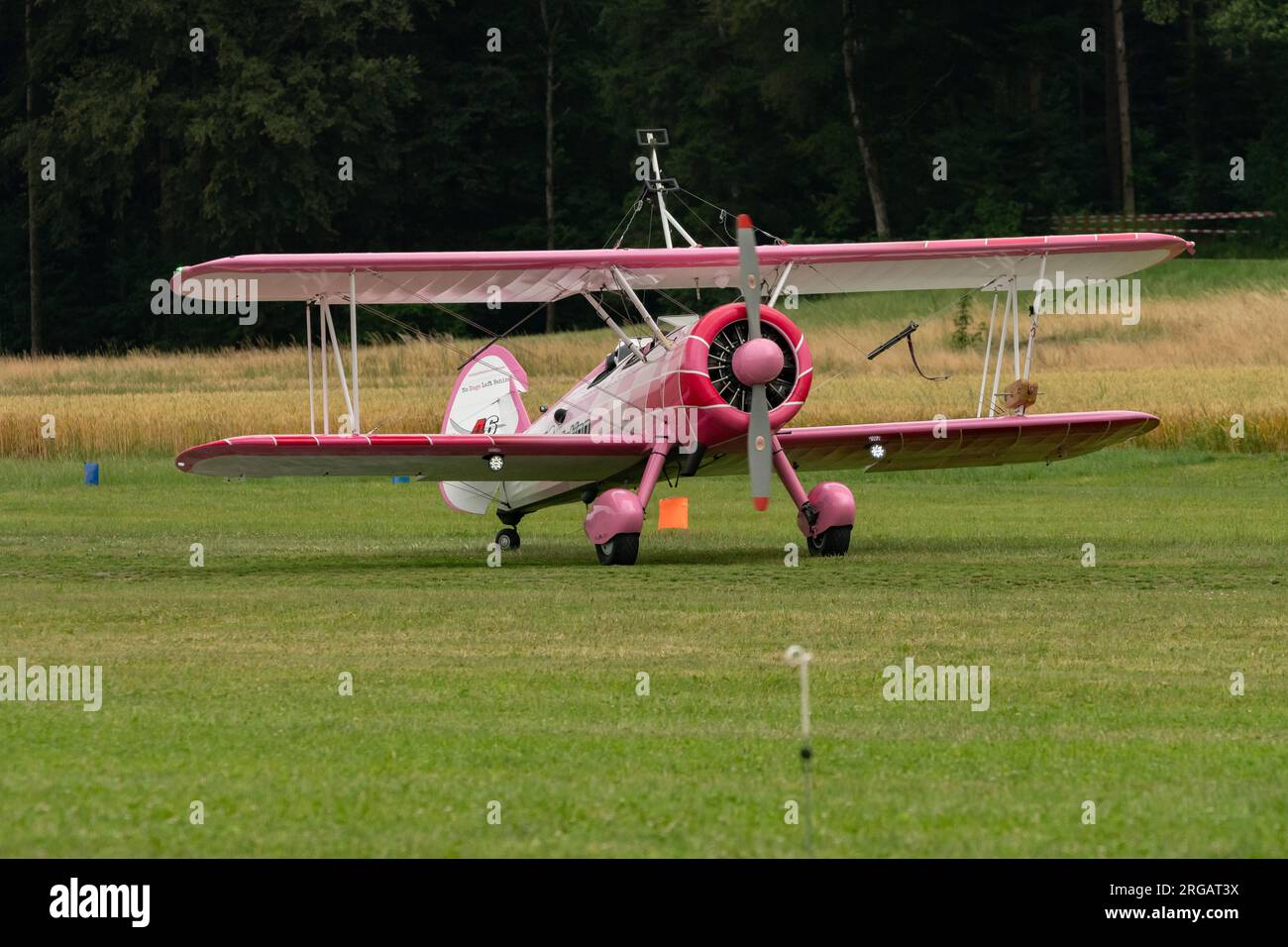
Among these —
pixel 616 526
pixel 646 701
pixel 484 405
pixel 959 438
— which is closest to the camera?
pixel 646 701

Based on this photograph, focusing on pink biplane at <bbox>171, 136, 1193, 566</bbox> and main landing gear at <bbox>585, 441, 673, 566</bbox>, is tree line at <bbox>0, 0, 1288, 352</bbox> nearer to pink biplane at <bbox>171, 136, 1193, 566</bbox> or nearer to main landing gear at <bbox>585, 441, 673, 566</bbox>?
pink biplane at <bbox>171, 136, 1193, 566</bbox>

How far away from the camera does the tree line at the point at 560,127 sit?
66500 mm

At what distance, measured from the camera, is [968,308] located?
180 feet

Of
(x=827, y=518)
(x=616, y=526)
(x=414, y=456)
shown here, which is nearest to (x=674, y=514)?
(x=616, y=526)

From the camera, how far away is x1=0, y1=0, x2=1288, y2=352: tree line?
66.5 meters

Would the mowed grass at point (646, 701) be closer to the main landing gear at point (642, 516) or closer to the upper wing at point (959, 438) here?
the main landing gear at point (642, 516)

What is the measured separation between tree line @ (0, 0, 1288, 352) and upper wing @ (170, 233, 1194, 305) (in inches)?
1531

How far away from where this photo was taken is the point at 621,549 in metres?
19.4

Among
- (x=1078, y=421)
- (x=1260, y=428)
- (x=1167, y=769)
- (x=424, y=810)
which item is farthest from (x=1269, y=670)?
(x=1260, y=428)

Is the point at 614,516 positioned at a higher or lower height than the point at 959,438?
lower

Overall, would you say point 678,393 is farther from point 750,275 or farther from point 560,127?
point 560,127

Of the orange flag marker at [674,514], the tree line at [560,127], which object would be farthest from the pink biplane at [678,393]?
the tree line at [560,127]

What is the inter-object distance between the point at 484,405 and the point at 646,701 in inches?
554

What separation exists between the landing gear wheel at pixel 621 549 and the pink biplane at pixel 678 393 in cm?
1
